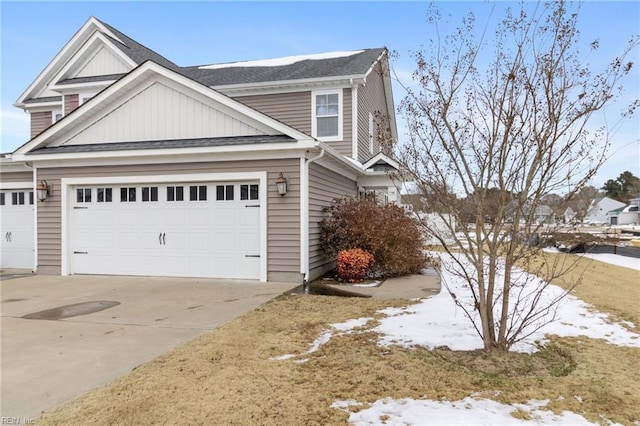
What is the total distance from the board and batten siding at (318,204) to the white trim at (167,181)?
1.00 m

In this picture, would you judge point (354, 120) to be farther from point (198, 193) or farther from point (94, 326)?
point (94, 326)

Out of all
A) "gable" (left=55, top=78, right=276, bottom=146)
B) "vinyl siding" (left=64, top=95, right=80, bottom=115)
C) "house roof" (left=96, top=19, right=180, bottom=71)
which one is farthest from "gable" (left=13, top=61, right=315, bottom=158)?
"vinyl siding" (left=64, top=95, right=80, bottom=115)

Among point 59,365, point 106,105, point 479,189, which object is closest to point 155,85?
point 106,105

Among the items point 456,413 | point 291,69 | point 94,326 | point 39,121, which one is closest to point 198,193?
point 94,326

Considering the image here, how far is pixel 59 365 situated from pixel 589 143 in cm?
549

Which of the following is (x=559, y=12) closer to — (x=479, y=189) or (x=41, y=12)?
(x=479, y=189)

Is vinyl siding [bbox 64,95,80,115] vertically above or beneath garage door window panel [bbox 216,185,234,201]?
above

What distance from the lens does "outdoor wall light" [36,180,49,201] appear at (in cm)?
1004

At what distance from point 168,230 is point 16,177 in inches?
206

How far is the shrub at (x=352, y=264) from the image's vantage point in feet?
29.5

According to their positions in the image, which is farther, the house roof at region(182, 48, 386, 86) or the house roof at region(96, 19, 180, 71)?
the house roof at region(96, 19, 180, 71)

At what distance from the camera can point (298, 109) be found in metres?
13.3

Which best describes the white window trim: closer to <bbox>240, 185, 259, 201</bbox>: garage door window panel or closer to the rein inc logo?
<bbox>240, 185, 259, 201</bbox>: garage door window panel

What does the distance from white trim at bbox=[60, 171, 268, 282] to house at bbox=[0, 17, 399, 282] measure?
23 mm
